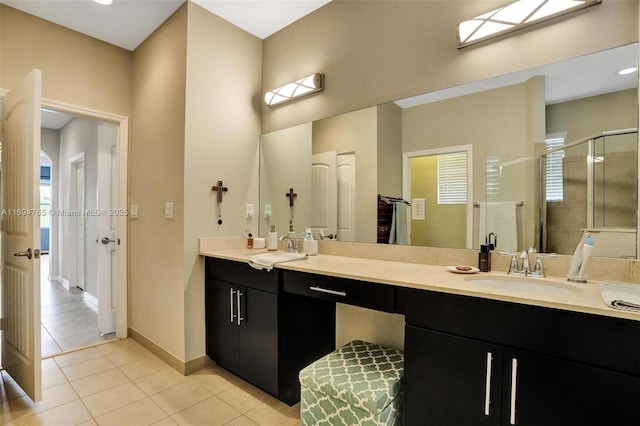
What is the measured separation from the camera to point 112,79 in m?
2.85

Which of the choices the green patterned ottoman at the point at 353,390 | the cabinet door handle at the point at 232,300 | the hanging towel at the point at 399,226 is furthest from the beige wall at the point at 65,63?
the green patterned ottoman at the point at 353,390

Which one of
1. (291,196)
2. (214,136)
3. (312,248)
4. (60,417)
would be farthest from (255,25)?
(60,417)

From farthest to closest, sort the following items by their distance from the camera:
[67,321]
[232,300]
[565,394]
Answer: [67,321] < [232,300] < [565,394]

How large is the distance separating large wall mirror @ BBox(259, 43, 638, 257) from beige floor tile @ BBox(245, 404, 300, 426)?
1132 mm

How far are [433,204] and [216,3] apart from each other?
2098 millimetres

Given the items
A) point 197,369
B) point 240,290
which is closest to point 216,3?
point 240,290

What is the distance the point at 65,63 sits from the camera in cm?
259

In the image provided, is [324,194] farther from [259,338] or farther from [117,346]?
[117,346]

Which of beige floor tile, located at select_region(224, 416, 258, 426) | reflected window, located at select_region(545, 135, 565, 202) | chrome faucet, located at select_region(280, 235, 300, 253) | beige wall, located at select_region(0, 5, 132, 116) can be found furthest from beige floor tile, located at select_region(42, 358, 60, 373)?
reflected window, located at select_region(545, 135, 565, 202)

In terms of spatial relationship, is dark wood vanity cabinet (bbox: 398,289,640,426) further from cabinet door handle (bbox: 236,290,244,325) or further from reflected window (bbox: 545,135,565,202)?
cabinet door handle (bbox: 236,290,244,325)

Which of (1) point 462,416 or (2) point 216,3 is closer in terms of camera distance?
(1) point 462,416

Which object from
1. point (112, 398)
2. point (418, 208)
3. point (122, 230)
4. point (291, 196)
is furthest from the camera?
point (122, 230)

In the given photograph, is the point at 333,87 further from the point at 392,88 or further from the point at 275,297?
the point at 275,297

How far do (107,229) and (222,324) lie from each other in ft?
5.78
